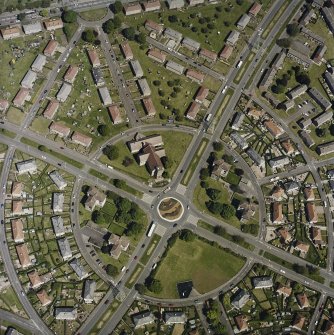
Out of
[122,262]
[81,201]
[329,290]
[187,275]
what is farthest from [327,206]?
[81,201]

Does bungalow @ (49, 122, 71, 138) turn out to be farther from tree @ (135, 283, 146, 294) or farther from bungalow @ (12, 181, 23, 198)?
tree @ (135, 283, 146, 294)

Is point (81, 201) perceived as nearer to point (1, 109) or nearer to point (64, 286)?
point (64, 286)

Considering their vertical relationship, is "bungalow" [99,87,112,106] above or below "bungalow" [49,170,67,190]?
above

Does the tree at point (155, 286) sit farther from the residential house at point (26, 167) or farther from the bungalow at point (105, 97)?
the bungalow at point (105, 97)

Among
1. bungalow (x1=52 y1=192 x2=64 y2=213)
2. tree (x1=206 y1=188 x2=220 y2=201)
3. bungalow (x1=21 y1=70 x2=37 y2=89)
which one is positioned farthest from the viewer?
bungalow (x1=21 y1=70 x2=37 y2=89)

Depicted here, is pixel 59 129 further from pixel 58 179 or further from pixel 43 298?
pixel 43 298

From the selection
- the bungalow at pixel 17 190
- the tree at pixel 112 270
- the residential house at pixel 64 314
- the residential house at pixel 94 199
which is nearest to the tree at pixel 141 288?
the tree at pixel 112 270

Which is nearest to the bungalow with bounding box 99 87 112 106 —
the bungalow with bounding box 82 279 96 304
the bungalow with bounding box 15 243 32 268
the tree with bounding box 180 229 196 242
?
the tree with bounding box 180 229 196 242
